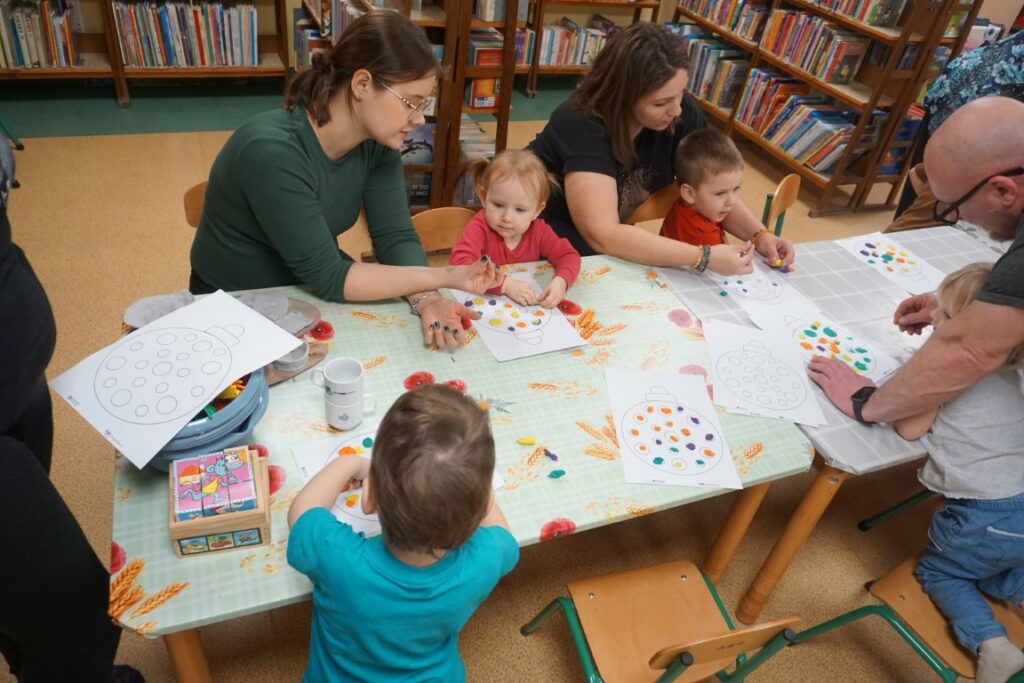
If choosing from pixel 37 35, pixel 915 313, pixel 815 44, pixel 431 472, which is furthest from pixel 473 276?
pixel 37 35

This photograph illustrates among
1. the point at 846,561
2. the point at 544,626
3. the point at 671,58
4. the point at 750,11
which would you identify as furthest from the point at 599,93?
the point at 750,11

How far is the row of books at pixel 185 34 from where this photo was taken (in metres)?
3.77

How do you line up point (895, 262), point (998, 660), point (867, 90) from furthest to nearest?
point (867, 90) < point (895, 262) < point (998, 660)

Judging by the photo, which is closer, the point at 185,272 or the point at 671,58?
the point at 671,58

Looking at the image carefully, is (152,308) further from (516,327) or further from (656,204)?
(656,204)

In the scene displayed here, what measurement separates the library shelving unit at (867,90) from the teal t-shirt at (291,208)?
3.07 meters

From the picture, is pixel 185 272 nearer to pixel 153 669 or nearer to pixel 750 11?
pixel 153 669

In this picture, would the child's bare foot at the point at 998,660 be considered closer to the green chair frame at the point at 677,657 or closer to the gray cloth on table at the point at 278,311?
the green chair frame at the point at 677,657

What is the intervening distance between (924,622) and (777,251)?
3.42 feet

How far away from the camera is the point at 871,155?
3.91m

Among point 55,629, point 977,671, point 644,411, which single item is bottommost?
point 977,671

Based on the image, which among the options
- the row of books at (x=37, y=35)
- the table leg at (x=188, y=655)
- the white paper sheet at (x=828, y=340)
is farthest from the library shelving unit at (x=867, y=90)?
the row of books at (x=37, y=35)

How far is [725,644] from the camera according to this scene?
1054mm

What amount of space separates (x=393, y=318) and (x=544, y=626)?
0.92 m
